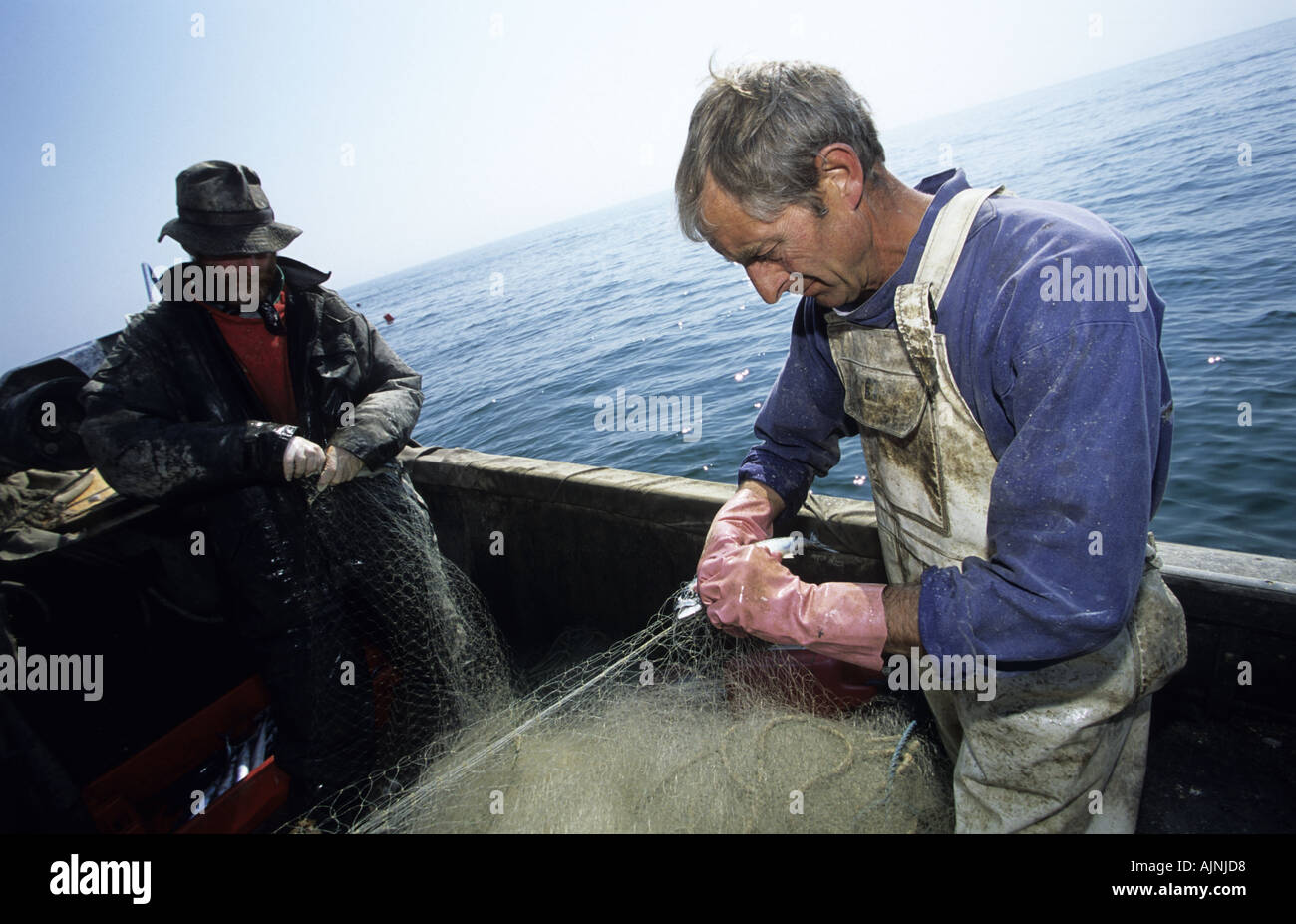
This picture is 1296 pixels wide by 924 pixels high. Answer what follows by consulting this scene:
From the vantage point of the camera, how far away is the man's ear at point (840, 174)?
160cm

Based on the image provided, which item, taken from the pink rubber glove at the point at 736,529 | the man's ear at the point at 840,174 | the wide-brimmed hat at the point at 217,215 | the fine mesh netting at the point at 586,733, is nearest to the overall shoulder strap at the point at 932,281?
the man's ear at the point at 840,174

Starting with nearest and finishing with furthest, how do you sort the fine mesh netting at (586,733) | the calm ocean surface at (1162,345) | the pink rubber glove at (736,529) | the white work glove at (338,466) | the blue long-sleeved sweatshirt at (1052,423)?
the blue long-sleeved sweatshirt at (1052,423) → the pink rubber glove at (736,529) → the fine mesh netting at (586,733) → the white work glove at (338,466) → the calm ocean surface at (1162,345)

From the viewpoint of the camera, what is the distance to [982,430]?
1643mm

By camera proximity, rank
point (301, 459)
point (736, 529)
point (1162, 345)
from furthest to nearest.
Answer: point (1162, 345) < point (301, 459) < point (736, 529)

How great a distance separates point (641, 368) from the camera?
49.7 feet

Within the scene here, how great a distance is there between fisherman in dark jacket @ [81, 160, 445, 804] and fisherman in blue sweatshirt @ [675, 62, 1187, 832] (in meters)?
2.21

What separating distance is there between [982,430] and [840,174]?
71 cm

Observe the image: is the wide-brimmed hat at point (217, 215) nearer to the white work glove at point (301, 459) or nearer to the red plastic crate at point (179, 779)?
the white work glove at point (301, 459)

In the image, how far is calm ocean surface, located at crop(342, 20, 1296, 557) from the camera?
6469 millimetres

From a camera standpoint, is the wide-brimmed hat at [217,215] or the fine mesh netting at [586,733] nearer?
the fine mesh netting at [586,733]

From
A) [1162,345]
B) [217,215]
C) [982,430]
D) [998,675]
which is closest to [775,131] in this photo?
[982,430]

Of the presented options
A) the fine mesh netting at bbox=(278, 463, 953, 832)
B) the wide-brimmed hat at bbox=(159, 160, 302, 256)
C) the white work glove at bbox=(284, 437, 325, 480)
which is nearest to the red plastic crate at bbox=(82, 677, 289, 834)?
the fine mesh netting at bbox=(278, 463, 953, 832)

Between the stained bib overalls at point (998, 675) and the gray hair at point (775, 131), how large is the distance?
1.09ft

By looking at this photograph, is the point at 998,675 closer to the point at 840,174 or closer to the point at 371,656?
the point at 840,174
